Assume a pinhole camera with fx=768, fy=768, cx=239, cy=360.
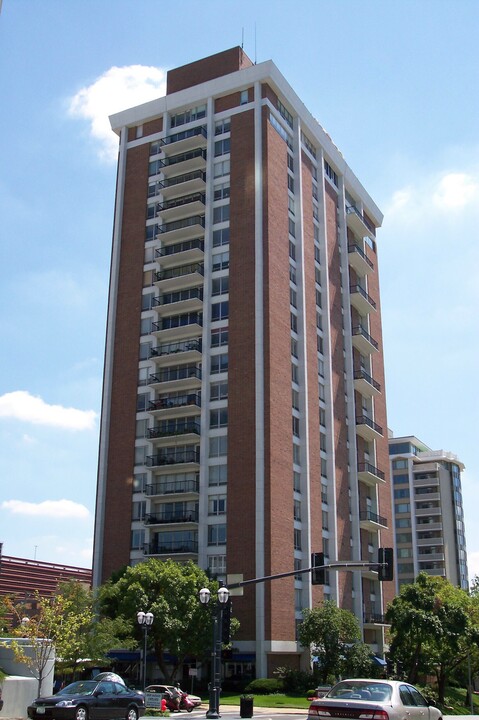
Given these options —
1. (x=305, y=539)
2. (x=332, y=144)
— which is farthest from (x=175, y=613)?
(x=332, y=144)

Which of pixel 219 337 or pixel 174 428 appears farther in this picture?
pixel 219 337

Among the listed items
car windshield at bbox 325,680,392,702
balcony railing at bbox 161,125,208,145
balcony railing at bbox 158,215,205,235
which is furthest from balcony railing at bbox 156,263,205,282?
car windshield at bbox 325,680,392,702

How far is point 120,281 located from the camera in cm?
7238

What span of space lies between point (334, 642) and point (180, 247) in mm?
Answer: 36646

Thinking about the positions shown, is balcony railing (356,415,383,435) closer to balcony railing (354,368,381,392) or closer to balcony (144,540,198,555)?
balcony railing (354,368,381,392)

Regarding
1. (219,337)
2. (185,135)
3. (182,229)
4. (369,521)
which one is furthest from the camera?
(369,521)

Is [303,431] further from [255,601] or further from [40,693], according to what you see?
[40,693]

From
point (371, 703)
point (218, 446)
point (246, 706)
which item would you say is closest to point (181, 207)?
point (218, 446)

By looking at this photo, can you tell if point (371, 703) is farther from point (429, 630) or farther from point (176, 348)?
point (176, 348)

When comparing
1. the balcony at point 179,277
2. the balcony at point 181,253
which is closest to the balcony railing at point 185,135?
the balcony at point 181,253

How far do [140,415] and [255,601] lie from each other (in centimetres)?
1953

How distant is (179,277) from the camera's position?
2662 inches

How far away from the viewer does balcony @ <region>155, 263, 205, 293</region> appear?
2657 inches

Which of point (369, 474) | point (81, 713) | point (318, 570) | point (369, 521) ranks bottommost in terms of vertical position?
point (81, 713)
